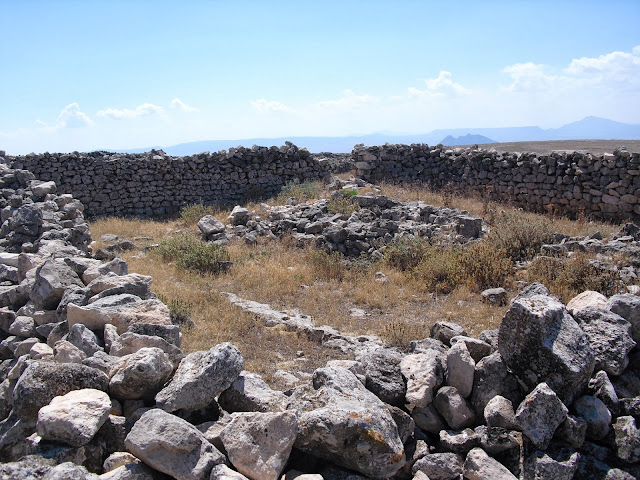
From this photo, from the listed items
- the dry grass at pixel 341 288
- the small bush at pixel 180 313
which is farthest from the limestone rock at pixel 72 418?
the small bush at pixel 180 313

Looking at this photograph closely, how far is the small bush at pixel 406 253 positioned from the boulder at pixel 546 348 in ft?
19.5

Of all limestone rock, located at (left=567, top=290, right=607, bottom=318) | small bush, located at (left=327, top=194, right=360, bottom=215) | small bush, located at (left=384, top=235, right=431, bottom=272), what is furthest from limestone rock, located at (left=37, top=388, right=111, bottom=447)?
small bush, located at (left=327, top=194, right=360, bottom=215)

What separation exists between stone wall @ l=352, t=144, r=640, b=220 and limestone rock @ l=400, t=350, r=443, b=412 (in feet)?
39.7

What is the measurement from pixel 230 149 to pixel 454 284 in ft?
38.6

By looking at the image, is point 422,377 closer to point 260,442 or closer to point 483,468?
point 483,468

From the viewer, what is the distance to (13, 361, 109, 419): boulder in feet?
10.6

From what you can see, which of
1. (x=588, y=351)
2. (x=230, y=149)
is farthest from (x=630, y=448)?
(x=230, y=149)

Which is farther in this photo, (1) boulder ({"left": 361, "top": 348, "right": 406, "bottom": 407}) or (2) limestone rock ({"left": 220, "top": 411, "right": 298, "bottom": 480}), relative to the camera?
(1) boulder ({"left": 361, "top": 348, "right": 406, "bottom": 407})

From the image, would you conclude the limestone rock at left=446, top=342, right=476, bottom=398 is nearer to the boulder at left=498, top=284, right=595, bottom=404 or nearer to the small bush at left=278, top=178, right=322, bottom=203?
the boulder at left=498, top=284, right=595, bottom=404

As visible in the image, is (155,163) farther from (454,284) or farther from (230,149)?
(454,284)

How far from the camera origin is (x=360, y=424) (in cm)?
324

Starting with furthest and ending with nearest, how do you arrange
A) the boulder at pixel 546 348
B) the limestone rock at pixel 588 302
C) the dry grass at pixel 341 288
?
the dry grass at pixel 341 288, the limestone rock at pixel 588 302, the boulder at pixel 546 348

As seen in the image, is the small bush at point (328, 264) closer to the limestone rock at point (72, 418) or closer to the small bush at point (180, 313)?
the small bush at point (180, 313)

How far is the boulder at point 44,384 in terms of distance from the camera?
3244mm
